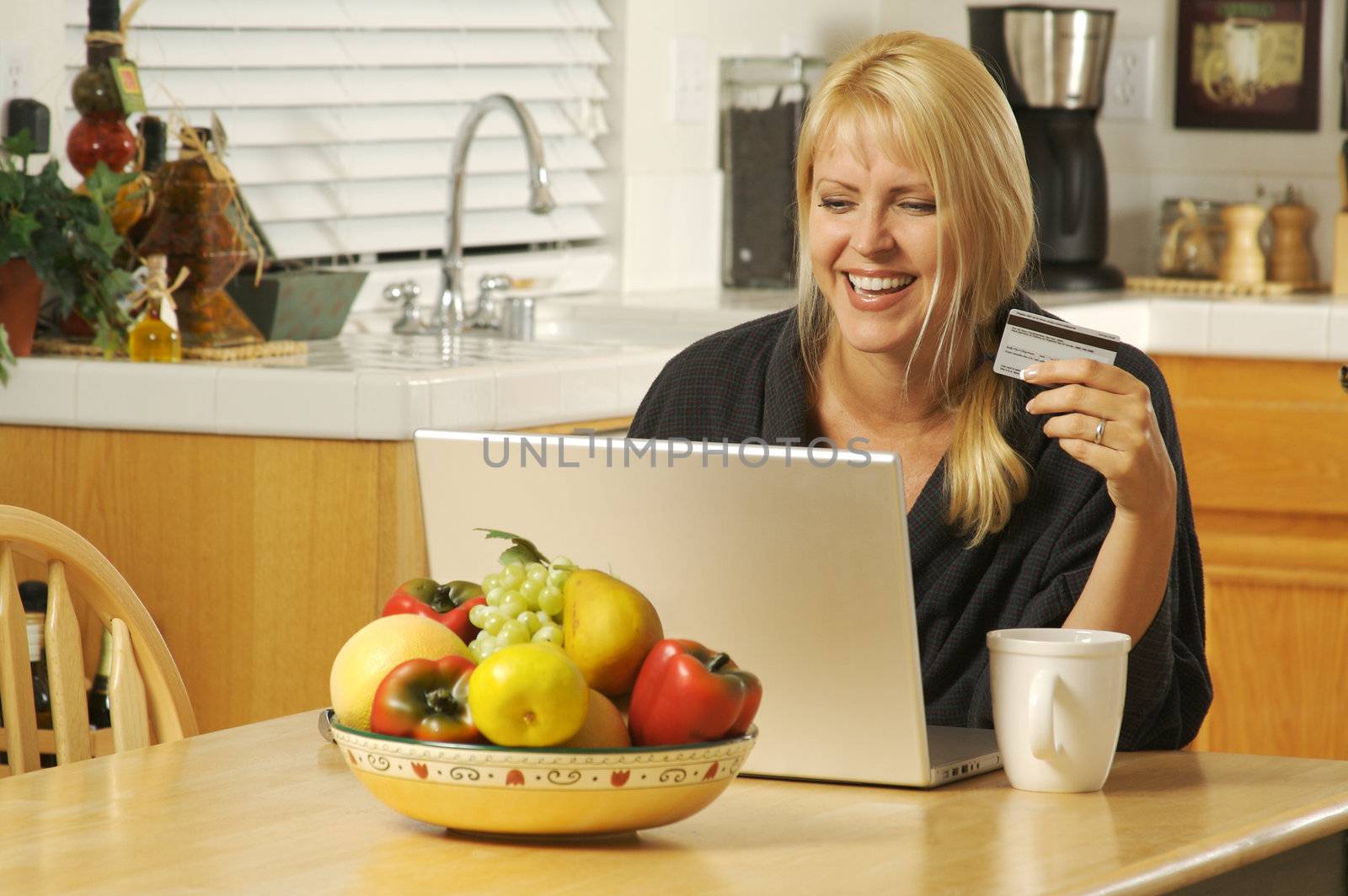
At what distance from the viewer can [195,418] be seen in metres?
2.24

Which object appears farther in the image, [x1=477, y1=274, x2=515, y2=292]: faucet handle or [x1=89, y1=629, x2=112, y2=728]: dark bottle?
[x1=477, y1=274, x2=515, y2=292]: faucet handle

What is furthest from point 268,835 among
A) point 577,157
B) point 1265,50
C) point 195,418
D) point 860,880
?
point 1265,50

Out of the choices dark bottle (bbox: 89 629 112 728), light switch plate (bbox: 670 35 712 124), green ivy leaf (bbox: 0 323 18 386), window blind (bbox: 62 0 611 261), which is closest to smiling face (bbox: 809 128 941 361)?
dark bottle (bbox: 89 629 112 728)

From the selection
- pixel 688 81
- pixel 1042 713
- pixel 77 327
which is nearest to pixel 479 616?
pixel 1042 713

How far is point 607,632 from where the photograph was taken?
112 cm

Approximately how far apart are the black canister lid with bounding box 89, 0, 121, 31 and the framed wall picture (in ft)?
7.63

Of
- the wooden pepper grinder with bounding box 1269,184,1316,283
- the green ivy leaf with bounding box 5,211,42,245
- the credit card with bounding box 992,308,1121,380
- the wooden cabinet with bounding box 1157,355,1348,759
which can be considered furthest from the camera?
the wooden pepper grinder with bounding box 1269,184,1316,283

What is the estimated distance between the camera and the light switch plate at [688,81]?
3.64 meters

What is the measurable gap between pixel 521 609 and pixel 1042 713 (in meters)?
0.32

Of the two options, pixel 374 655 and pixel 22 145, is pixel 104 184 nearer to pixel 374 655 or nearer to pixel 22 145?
pixel 22 145

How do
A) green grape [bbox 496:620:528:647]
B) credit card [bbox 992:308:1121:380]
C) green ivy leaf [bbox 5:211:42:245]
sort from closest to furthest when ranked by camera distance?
1. green grape [bbox 496:620:528:647]
2. credit card [bbox 992:308:1121:380]
3. green ivy leaf [bbox 5:211:42:245]

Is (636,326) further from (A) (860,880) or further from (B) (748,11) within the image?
(A) (860,880)

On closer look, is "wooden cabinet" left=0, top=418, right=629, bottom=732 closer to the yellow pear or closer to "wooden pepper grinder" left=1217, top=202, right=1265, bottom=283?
the yellow pear
